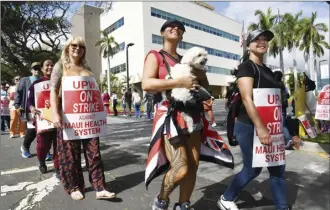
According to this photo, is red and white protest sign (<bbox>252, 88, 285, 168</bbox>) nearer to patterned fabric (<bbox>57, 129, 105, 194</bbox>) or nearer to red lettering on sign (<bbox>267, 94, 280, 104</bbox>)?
red lettering on sign (<bbox>267, 94, 280, 104</bbox>)

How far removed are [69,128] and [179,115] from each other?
4.60 feet

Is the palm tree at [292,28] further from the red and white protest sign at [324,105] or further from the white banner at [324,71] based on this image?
the red and white protest sign at [324,105]

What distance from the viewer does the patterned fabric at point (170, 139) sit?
9.20 ft

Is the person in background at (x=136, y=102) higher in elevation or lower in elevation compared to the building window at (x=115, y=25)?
lower

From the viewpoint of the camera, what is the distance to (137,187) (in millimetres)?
4082

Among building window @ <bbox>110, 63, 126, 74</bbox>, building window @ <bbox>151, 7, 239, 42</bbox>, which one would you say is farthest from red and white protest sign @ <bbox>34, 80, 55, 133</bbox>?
building window @ <bbox>110, 63, 126, 74</bbox>

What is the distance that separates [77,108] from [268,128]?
2.05m

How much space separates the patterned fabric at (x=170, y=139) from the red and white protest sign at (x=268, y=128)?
0.98 ft

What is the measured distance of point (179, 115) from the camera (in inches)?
111

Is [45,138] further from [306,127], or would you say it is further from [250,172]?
[306,127]

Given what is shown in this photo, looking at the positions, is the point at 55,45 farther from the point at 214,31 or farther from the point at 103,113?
the point at 214,31

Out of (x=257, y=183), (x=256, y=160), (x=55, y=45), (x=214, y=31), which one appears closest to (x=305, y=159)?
(x=257, y=183)

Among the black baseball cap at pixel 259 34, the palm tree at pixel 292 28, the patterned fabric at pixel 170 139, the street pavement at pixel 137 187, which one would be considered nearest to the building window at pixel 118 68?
the palm tree at pixel 292 28

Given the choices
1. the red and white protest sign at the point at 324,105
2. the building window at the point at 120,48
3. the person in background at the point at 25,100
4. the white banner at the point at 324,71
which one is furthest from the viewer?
the building window at the point at 120,48
